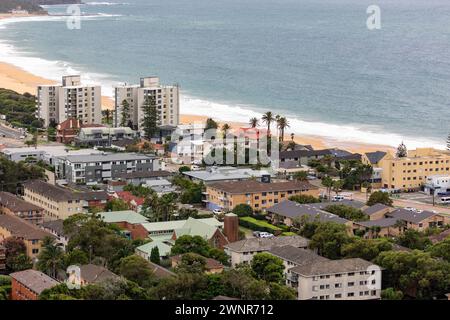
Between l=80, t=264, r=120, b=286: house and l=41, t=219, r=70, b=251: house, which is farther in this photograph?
l=41, t=219, r=70, b=251: house

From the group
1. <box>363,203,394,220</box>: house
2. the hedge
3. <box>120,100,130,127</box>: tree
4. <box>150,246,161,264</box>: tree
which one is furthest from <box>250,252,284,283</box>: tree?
<box>120,100,130,127</box>: tree

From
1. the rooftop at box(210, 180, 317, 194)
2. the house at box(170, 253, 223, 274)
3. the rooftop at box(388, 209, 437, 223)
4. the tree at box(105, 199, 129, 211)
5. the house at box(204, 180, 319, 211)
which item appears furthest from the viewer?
the rooftop at box(210, 180, 317, 194)

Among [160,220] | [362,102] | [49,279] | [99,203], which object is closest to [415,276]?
[49,279]

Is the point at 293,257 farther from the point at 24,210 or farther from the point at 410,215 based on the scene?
the point at 24,210

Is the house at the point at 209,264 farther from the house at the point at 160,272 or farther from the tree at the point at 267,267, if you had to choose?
the tree at the point at 267,267

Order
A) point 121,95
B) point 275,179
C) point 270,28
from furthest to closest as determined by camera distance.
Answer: point 270,28, point 121,95, point 275,179

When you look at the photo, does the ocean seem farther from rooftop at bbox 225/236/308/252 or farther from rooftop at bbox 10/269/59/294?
rooftop at bbox 10/269/59/294
